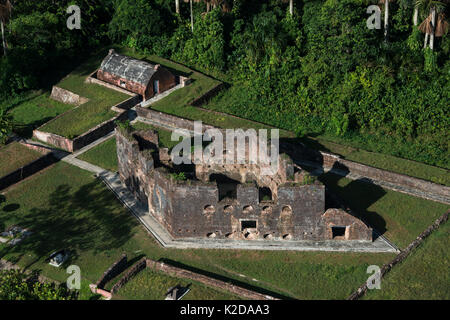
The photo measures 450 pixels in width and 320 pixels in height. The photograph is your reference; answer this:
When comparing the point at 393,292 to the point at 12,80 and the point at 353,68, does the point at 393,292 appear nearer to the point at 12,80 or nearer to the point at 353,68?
the point at 353,68

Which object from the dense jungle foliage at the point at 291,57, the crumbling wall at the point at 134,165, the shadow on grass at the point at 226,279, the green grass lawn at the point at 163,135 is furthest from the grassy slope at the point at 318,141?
the shadow on grass at the point at 226,279

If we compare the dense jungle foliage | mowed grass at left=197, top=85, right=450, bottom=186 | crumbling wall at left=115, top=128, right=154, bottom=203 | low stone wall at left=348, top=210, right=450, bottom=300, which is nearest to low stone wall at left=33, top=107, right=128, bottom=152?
mowed grass at left=197, top=85, right=450, bottom=186

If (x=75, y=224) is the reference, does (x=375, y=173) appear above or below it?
above

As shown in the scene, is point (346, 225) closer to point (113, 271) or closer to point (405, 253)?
point (405, 253)

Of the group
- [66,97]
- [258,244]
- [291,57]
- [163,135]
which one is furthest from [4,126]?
[258,244]

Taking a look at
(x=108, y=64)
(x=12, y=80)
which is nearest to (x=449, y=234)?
(x=108, y=64)

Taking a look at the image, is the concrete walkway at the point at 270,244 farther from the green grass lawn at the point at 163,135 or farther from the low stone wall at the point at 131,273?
the green grass lawn at the point at 163,135
